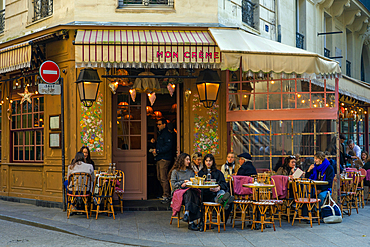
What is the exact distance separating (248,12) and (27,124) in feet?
22.0

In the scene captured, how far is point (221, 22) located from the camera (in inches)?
420

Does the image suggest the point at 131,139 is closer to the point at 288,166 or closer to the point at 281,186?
the point at 288,166

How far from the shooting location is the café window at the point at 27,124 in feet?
38.8

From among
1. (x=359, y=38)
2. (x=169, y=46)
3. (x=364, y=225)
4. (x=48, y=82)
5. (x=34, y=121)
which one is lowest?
(x=364, y=225)

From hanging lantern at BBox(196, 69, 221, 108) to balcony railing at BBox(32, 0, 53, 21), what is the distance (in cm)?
440

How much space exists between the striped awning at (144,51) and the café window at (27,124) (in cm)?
312

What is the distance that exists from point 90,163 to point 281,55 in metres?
4.75

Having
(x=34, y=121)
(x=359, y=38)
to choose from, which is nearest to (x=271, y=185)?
(x=34, y=121)

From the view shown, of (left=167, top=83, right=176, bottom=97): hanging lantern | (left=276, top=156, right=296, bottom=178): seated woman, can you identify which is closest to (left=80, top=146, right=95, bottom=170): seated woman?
(left=167, top=83, right=176, bottom=97): hanging lantern

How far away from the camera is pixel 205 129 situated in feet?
35.2

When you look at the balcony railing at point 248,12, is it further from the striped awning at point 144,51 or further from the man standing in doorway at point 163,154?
the man standing in doorway at point 163,154

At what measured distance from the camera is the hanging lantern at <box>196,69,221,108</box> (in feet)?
32.0

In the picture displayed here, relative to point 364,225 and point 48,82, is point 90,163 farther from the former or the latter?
point 364,225

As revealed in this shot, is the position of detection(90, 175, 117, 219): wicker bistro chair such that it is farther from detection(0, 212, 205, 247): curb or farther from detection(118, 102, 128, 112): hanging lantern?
detection(118, 102, 128, 112): hanging lantern
